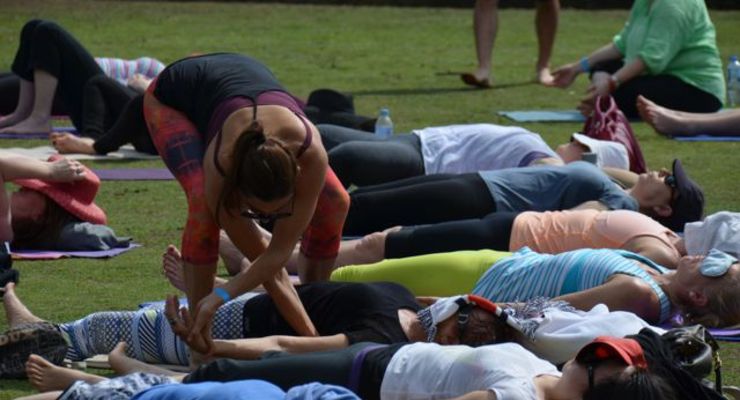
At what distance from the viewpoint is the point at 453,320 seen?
15.5 feet

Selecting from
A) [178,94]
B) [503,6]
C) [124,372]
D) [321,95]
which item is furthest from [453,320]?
[503,6]

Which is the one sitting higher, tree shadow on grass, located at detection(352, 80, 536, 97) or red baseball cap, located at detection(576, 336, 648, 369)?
red baseball cap, located at detection(576, 336, 648, 369)

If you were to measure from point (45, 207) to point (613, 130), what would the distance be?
3.13 metres

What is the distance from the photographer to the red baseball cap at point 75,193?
6.70m

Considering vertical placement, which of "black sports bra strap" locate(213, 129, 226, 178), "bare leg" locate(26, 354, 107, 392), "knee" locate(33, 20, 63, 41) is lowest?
"knee" locate(33, 20, 63, 41)

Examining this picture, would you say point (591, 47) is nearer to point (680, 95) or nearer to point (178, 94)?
point (680, 95)

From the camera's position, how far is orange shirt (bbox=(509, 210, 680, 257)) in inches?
233

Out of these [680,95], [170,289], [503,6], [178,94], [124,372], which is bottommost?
[503,6]

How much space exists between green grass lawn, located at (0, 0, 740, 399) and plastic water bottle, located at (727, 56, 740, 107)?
1125 millimetres

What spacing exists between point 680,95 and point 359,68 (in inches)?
158

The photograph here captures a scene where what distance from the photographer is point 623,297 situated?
5.17 m

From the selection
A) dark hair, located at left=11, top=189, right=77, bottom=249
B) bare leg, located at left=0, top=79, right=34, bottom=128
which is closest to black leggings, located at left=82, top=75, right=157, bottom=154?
bare leg, located at left=0, top=79, right=34, bottom=128

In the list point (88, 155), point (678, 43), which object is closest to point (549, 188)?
point (88, 155)

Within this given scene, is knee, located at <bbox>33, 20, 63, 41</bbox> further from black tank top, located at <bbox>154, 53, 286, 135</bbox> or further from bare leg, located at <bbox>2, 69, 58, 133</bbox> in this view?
black tank top, located at <bbox>154, 53, 286, 135</bbox>
